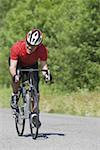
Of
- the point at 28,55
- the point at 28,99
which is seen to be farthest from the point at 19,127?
the point at 28,55

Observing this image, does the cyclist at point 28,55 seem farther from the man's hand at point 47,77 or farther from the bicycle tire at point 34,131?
the bicycle tire at point 34,131

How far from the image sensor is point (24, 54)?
10.8 meters

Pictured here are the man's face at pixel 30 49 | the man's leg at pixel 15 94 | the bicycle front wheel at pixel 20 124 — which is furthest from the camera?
the bicycle front wheel at pixel 20 124

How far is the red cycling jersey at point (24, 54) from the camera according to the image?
1077 centimetres

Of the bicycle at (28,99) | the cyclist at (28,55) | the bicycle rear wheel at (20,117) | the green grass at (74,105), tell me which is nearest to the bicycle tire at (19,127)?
the bicycle rear wheel at (20,117)

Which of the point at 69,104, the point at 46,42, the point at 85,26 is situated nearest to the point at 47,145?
the point at 69,104

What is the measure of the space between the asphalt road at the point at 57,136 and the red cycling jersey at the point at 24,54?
1262 mm

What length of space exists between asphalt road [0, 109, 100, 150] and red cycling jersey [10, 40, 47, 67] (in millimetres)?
1262

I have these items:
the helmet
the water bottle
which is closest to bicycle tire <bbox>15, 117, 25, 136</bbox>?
the water bottle

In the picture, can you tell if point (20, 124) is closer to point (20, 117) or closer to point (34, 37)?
point (20, 117)

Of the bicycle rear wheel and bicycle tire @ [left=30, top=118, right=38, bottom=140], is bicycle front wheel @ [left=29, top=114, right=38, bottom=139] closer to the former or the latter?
bicycle tire @ [left=30, top=118, right=38, bottom=140]

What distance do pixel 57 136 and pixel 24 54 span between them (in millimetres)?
1499

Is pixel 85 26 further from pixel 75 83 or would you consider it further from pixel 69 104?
pixel 69 104

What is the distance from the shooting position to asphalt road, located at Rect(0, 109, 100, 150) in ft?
31.8
